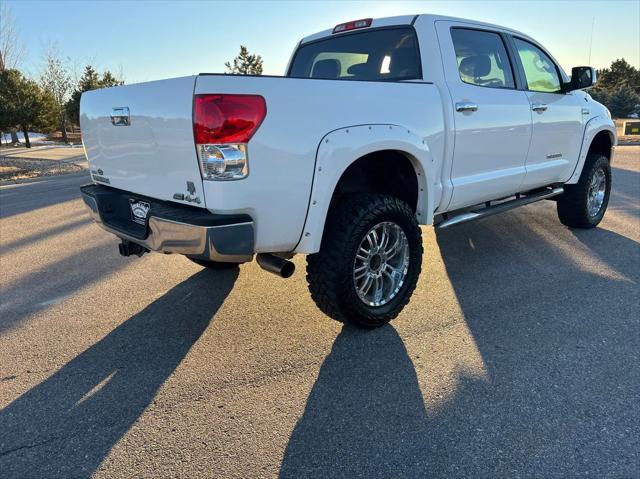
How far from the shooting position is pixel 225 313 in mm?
3646

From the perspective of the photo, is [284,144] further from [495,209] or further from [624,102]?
[624,102]

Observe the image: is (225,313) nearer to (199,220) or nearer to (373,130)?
(199,220)

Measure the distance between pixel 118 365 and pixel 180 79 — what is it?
1696 mm

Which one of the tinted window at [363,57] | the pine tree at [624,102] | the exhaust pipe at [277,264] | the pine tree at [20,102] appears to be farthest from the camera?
the pine tree at [624,102]

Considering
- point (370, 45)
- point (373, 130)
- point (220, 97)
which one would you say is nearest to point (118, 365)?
point (220, 97)

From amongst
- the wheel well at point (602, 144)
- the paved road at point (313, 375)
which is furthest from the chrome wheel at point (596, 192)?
the paved road at point (313, 375)

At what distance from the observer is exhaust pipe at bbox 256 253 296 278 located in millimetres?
2883

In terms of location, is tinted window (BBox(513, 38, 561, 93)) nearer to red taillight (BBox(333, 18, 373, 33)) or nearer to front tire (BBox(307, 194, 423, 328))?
red taillight (BBox(333, 18, 373, 33))

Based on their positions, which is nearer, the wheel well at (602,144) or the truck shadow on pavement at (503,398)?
the truck shadow on pavement at (503,398)

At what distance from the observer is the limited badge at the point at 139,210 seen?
9.86 ft

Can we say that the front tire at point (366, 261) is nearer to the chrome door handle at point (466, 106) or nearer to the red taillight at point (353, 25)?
the chrome door handle at point (466, 106)

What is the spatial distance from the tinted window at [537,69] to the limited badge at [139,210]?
358 cm

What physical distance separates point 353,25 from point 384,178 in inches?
58.8

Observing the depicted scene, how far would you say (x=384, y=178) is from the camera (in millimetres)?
3709
